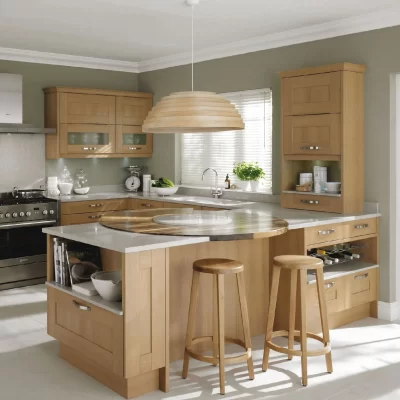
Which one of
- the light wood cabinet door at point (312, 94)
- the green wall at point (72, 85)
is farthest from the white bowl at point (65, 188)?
the light wood cabinet door at point (312, 94)

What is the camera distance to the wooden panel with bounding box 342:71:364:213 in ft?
15.9

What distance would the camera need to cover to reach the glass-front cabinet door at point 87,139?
263 inches

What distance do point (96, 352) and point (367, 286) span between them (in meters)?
2.51

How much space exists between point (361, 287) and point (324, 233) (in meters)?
0.70

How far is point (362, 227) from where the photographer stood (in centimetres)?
487

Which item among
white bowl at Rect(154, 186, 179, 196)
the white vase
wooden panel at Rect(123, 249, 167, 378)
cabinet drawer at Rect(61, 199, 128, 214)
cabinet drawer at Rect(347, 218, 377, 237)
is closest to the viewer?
wooden panel at Rect(123, 249, 167, 378)

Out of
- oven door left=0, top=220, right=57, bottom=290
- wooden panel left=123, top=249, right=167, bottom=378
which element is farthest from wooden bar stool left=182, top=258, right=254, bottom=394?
oven door left=0, top=220, right=57, bottom=290

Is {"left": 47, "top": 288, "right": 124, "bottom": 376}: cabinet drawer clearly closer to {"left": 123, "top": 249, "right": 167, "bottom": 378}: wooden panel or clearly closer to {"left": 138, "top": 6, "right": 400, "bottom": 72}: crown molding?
{"left": 123, "top": 249, "right": 167, "bottom": 378}: wooden panel

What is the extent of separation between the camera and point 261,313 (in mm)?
4453

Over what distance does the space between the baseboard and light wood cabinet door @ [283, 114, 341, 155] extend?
4.53 ft

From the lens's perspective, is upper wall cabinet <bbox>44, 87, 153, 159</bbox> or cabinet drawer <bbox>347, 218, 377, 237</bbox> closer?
cabinet drawer <bbox>347, 218, 377, 237</bbox>

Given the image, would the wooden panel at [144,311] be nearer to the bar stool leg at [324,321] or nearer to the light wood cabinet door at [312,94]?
the bar stool leg at [324,321]

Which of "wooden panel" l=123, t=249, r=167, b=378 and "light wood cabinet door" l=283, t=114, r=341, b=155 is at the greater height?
"light wood cabinet door" l=283, t=114, r=341, b=155

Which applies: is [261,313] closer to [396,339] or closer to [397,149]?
[396,339]
